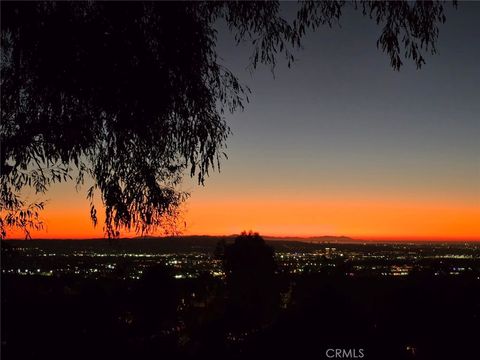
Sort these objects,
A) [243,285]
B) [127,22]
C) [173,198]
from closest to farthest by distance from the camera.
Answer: [127,22], [173,198], [243,285]

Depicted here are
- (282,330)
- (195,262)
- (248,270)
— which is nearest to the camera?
(282,330)

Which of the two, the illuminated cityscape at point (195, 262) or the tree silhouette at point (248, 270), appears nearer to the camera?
the illuminated cityscape at point (195, 262)

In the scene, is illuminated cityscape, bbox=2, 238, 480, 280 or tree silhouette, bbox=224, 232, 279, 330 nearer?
illuminated cityscape, bbox=2, 238, 480, 280

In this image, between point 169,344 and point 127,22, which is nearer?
point 127,22

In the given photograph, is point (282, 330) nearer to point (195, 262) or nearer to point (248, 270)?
point (248, 270)

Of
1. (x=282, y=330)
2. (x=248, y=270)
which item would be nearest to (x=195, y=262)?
(x=248, y=270)

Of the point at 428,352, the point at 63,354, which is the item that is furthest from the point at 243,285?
the point at 63,354

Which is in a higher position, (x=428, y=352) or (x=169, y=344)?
(x=169, y=344)

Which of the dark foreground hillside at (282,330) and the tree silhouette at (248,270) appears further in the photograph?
the tree silhouette at (248,270)

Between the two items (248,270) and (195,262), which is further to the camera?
(195,262)

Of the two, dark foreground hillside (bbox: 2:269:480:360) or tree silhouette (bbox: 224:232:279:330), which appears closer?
dark foreground hillside (bbox: 2:269:480:360)

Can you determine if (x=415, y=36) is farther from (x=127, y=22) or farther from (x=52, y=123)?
(x=52, y=123)

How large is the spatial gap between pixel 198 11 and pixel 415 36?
200 cm

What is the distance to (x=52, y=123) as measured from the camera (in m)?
4.62
